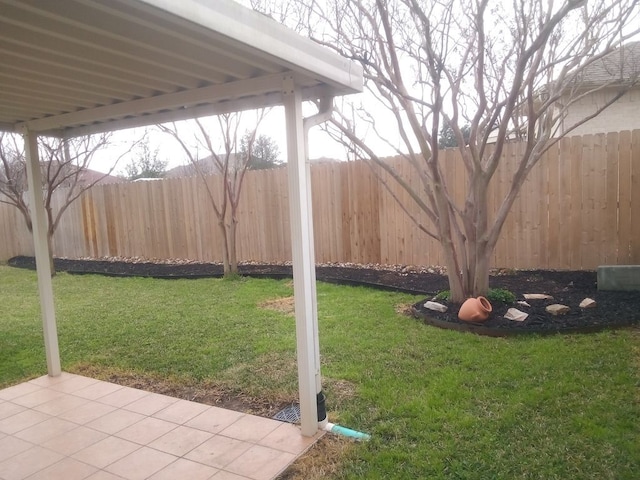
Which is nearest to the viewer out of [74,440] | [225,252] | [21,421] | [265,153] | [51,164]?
[74,440]

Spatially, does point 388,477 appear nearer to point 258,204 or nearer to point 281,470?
point 281,470

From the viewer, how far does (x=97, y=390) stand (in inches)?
143

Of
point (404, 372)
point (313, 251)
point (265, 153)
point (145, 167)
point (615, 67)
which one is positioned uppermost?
point (265, 153)

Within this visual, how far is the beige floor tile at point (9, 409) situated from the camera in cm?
328

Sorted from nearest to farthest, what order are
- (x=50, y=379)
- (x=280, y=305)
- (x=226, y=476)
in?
(x=226, y=476) < (x=50, y=379) < (x=280, y=305)

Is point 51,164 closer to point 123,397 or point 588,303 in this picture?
point 123,397

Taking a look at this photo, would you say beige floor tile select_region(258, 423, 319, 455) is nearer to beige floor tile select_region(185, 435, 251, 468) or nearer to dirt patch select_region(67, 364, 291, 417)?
beige floor tile select_region(185, 435, 251, 468)

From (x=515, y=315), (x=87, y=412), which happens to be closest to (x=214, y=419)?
(x=87, y=412)

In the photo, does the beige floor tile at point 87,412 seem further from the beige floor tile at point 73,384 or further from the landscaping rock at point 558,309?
the landscaping rock at point 558,309

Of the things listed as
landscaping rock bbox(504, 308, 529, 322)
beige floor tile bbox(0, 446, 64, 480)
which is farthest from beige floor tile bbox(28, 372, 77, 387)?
landscaping rock bbox(504, 308, 529, 322)

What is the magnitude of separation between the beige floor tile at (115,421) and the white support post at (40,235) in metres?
1.14

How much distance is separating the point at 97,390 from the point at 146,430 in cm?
96

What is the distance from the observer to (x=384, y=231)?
764 centimetres

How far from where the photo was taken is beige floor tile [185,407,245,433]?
2.93 metres
